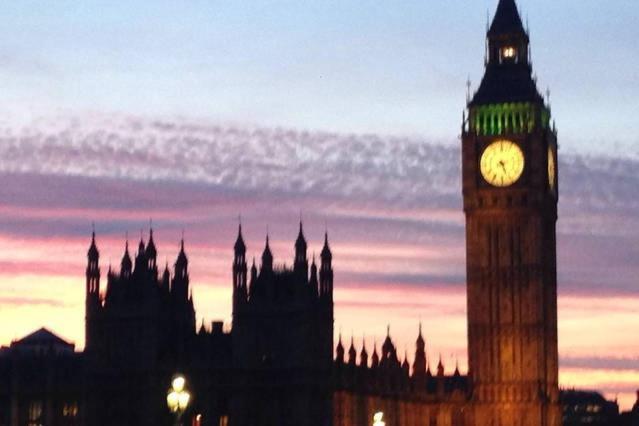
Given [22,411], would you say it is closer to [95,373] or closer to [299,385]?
[95,373]

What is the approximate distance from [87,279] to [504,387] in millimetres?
37195

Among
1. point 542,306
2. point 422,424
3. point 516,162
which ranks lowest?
point 422,424

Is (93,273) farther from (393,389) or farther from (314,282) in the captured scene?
(393,389)

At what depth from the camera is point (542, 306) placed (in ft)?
499

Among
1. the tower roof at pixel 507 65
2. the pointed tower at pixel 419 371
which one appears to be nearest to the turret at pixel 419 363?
the pointed tower at pixel 419 371

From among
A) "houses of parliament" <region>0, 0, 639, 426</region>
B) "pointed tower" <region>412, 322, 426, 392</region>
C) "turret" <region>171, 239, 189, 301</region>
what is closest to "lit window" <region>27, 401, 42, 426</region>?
"houses of parliament" <region>0, 0, 639, 426</region>

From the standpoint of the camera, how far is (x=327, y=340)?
129125 millimetres

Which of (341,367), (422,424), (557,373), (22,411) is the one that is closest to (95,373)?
(22,411)

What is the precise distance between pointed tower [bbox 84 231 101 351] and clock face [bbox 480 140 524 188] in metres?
36.2

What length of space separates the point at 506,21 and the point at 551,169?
529 inches

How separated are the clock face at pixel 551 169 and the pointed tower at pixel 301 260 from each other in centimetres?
3307

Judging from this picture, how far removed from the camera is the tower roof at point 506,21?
524 feet

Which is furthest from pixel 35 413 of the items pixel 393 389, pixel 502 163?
pixel 502 163

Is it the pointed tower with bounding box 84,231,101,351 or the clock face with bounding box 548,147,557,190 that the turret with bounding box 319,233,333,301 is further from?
the clock face with bounding box 548,147,557,190
